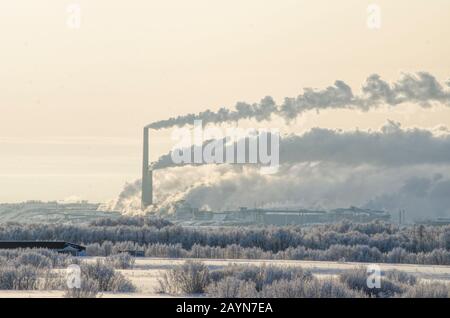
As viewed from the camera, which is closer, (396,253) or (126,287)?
(126,287)

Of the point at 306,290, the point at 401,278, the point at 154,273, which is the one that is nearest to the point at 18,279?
the point at 154,273

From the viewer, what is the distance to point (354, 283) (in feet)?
96.1

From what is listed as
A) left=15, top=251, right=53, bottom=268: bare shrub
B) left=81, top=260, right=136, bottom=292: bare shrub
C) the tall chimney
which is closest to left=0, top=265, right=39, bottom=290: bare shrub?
left=81, top=260, right=136, bottom=292: bare shrub

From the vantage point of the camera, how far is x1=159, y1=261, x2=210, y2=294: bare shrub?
29.2 m

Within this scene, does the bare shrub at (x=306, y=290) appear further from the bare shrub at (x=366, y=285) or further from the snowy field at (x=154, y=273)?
the snowy field at (x=154, y=273)

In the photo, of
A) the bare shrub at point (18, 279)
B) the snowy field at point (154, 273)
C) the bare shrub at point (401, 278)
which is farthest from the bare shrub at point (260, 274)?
the bare shrub at point (18, 279)

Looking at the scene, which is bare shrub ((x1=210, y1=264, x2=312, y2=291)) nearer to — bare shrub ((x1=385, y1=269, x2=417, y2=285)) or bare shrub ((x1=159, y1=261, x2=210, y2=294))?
bare shrub ((x1=159, y1=261, x2=210, y2=294))

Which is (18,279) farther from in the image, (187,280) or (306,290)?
(306,290)

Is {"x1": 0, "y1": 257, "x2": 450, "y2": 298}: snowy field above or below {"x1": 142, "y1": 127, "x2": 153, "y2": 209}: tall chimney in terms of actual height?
below

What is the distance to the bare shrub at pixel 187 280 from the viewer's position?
29219mm
